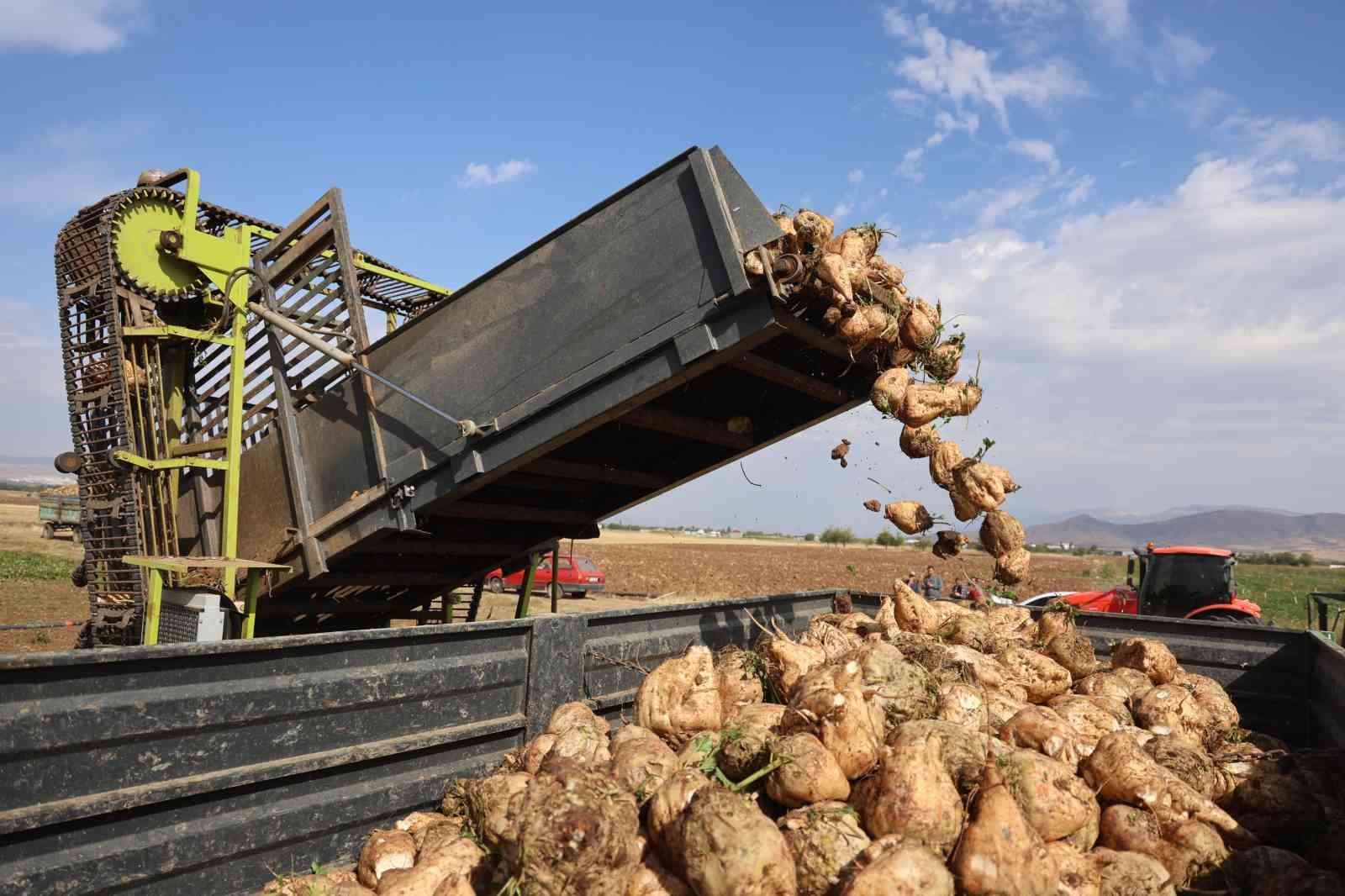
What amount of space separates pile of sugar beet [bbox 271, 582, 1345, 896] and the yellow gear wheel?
3668mm

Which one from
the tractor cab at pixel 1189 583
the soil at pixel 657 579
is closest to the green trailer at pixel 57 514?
the soil at pixel 657 579

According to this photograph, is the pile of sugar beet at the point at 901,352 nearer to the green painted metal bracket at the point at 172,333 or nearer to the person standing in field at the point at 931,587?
the green painted metal bracket at the point at 172,333

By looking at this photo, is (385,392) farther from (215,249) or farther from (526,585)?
(526,585)

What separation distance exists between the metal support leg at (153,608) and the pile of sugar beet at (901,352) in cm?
364

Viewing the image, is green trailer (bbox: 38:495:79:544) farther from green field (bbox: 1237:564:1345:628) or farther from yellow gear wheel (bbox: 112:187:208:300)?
green field (bbox: 1237:564:1345:628)

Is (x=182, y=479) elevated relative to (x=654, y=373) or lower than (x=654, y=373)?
lower

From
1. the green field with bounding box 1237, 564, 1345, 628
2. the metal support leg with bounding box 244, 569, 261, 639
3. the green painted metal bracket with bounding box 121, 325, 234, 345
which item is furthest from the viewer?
the green field with bounding box 1237, 564, 1345, 628

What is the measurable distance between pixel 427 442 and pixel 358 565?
4.18 ft

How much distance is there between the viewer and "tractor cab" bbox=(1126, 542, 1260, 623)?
11539 mm

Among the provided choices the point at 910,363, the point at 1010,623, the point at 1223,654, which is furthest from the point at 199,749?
the point at 1223,654

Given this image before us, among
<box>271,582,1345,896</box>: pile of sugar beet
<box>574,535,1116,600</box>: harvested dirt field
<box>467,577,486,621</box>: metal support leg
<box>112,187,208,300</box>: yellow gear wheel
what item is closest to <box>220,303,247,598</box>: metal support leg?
<box>112,187,208,300</box>: yellow gear wheel

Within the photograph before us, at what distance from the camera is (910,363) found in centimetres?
498

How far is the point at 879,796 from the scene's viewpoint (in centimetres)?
306

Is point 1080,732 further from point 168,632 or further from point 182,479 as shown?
point 182,479
